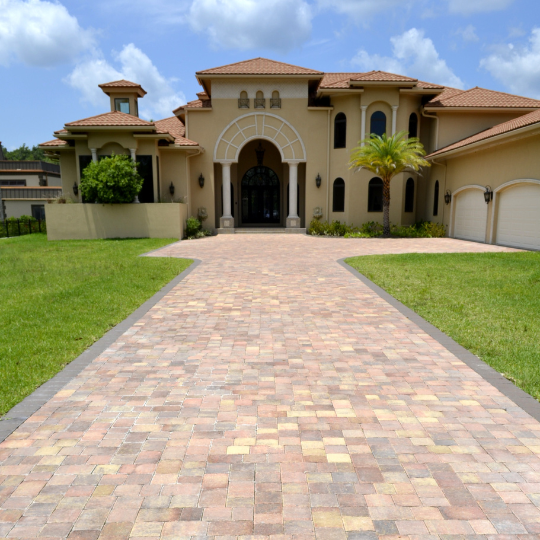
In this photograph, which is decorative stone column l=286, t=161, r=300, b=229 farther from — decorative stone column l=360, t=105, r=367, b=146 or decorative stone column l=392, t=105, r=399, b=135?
decorative stone column l=392, t=105, r=399, b=135

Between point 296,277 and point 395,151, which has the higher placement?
point 395,151

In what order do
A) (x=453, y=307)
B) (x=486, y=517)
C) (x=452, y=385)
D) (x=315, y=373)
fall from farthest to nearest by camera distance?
(x=453, y=307) → (x=315, y=373) → (x=452, y=385) → (x=486, y=517)

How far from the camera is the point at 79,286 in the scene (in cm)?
1005

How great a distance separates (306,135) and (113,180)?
10824 mm

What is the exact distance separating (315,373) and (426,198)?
75.7 feet

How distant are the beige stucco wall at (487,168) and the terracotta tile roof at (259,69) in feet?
28.0

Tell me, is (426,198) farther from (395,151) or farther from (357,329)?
(357,329)

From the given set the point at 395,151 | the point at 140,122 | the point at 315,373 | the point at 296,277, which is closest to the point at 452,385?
the point at 315,373

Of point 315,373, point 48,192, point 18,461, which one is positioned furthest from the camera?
point 48,192

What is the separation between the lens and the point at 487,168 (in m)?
19.8

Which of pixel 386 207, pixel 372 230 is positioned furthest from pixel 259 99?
pixel 372 230

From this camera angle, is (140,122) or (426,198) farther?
(426,198)

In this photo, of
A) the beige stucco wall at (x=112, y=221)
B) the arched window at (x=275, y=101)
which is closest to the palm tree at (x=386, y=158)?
the arched window at (x=275, y=101)

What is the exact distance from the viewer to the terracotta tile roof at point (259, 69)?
24328 mm
